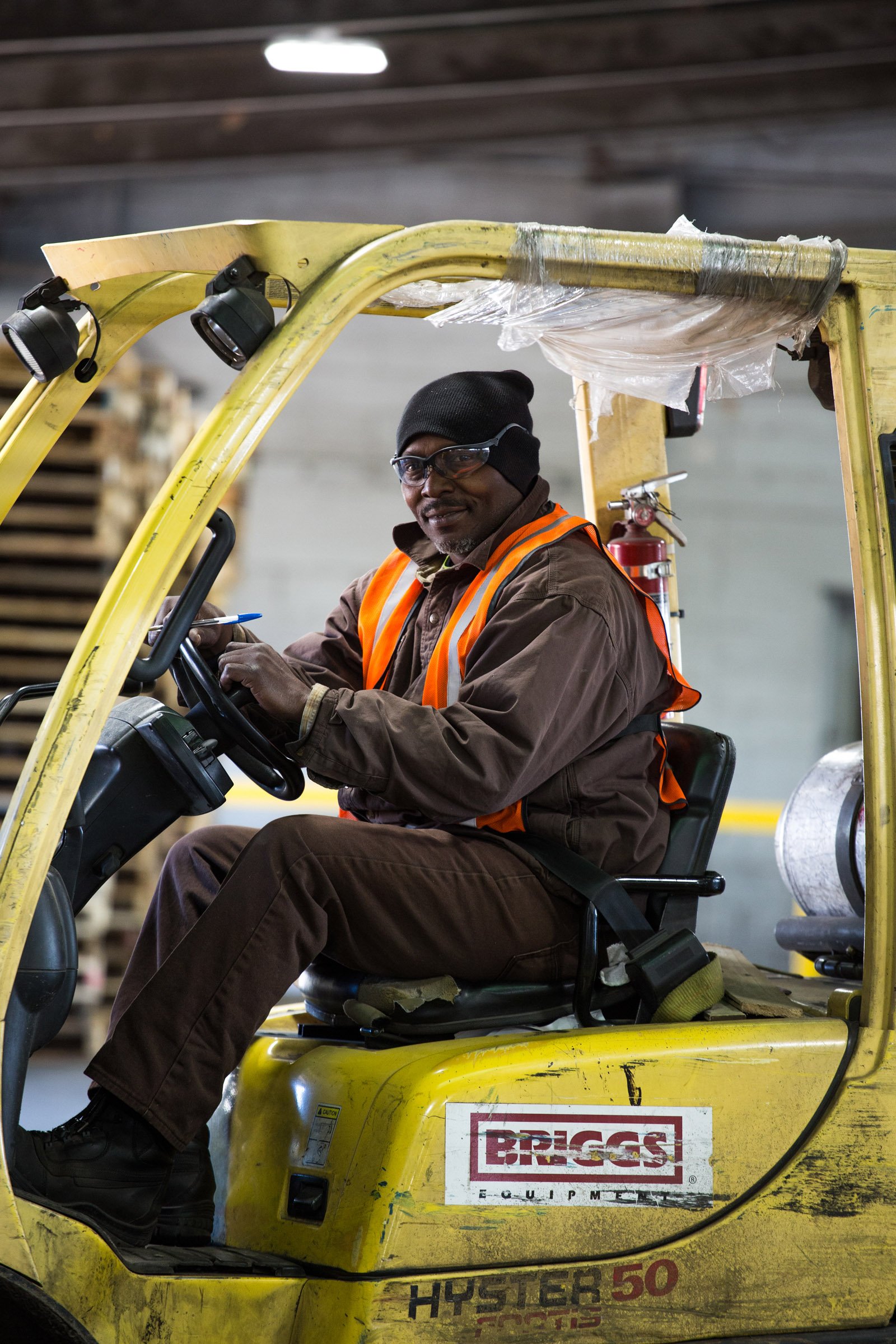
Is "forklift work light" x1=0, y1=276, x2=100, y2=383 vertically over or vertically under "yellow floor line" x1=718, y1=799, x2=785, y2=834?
over

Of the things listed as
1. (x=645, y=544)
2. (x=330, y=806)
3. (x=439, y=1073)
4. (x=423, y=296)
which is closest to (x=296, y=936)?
(x=439, y=1073)

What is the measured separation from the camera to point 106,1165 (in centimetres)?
224

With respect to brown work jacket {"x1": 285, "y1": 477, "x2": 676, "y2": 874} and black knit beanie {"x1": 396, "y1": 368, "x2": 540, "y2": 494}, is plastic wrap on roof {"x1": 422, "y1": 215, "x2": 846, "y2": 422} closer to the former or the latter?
black knit beanie {"x1": 396, "y1": 368, "x2": 540, "y2": 494}

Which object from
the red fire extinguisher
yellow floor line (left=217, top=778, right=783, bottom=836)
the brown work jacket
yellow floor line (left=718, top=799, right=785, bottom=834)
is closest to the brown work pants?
the brown work jacket

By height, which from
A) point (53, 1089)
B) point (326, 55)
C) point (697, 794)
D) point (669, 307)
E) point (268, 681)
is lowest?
point (53, 1089)

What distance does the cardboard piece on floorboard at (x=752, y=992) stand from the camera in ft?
8.49

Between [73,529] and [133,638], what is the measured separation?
4.84 m

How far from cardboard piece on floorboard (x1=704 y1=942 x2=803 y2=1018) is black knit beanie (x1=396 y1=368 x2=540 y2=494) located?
1.18 metres

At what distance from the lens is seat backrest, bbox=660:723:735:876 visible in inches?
111

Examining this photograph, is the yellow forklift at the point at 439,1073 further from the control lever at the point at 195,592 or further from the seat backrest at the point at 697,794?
the seat backrest at the point at 697,794

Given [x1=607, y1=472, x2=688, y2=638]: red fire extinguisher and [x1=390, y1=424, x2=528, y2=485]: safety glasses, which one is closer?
[x1=390, y1=424, x2=528, y2=485]: safety glasses

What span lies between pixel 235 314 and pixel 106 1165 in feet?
4.72

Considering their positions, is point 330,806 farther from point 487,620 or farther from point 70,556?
point 487,620

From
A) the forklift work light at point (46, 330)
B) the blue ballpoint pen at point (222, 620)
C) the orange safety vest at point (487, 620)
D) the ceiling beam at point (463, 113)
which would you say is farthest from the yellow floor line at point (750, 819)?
the forklift work light at point (46, 330)
